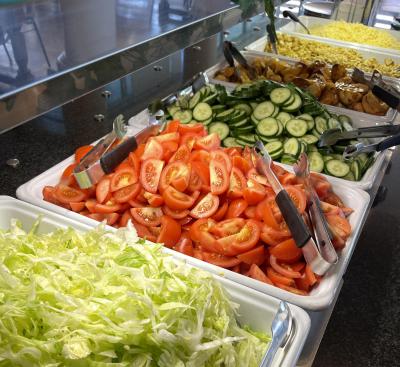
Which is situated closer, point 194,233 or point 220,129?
point 194,233

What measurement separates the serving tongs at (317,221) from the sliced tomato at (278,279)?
3.9 inches

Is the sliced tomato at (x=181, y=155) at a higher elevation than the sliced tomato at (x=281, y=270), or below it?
higher

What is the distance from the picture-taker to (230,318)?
2.90 ft

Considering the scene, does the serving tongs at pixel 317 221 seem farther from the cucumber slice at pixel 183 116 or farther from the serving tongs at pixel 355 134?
the cucumber slice at pixel 183 116

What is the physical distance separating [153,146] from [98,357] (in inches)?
29.0

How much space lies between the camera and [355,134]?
1.65m

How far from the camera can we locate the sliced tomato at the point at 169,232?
114 cm

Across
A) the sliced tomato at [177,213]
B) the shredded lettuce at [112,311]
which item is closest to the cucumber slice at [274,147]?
the sliced tomato at [177,213]

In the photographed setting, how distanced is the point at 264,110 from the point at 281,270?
878 millimetres

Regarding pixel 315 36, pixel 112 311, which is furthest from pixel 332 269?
pixel 315 36

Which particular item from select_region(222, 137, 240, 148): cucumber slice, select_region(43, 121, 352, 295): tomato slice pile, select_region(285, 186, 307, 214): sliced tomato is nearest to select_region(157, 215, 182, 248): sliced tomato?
select_region(43, 121, 352, 295): tomato slice pile

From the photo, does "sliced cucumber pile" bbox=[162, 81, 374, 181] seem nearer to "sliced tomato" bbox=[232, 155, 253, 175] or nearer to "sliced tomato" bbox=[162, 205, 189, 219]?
"sliced tomato" bbox=[232, 155, 253, 175]

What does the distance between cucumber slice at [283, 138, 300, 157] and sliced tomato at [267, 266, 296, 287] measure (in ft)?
2.07

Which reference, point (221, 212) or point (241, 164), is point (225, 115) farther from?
point (221, 212)
